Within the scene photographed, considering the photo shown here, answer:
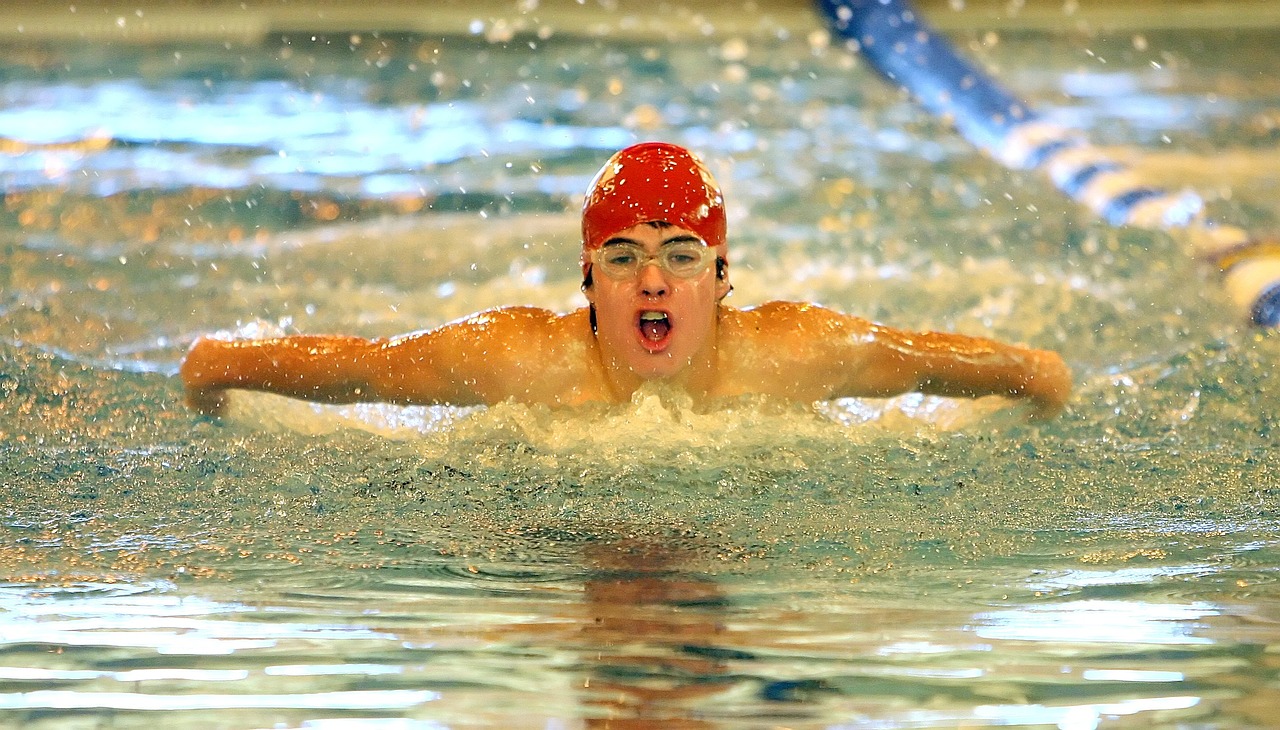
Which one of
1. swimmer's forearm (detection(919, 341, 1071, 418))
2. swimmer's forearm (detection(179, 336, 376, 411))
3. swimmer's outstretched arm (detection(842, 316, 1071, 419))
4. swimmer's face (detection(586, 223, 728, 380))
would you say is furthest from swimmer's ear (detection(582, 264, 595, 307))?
swimmer's forearm (detection(919, 341, 1071, 418))

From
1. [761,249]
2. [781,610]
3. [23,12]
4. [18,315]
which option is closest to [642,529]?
[781,610]

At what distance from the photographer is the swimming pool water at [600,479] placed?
1.66m

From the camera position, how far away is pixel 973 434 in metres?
2.80

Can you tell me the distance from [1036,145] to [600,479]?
11.9ft

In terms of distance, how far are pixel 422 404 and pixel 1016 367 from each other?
1099 millimetres

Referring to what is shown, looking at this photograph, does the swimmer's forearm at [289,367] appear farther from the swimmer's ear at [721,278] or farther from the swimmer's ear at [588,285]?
the swimmer's ear at [721,278]

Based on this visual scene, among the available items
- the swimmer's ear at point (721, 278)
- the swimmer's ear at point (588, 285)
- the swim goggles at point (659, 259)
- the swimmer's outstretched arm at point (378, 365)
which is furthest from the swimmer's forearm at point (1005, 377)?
the swimmer's outstretched arm at point (378, 365)

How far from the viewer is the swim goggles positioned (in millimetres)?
2521

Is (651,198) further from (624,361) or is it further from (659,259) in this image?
(624,361)

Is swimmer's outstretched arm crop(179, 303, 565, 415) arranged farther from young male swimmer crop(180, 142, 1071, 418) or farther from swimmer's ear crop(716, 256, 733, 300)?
swimmer's ear crop(716, 256, 733, 300)

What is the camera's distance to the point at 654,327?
255 centimetres

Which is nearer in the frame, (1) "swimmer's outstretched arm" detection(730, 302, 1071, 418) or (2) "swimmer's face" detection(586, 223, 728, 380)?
(2) "swimmer's face" detection(586, 223, 728, 380)

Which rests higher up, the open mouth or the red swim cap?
the red swim cap

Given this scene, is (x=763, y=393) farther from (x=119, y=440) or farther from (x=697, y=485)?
(x=119, y=440)
